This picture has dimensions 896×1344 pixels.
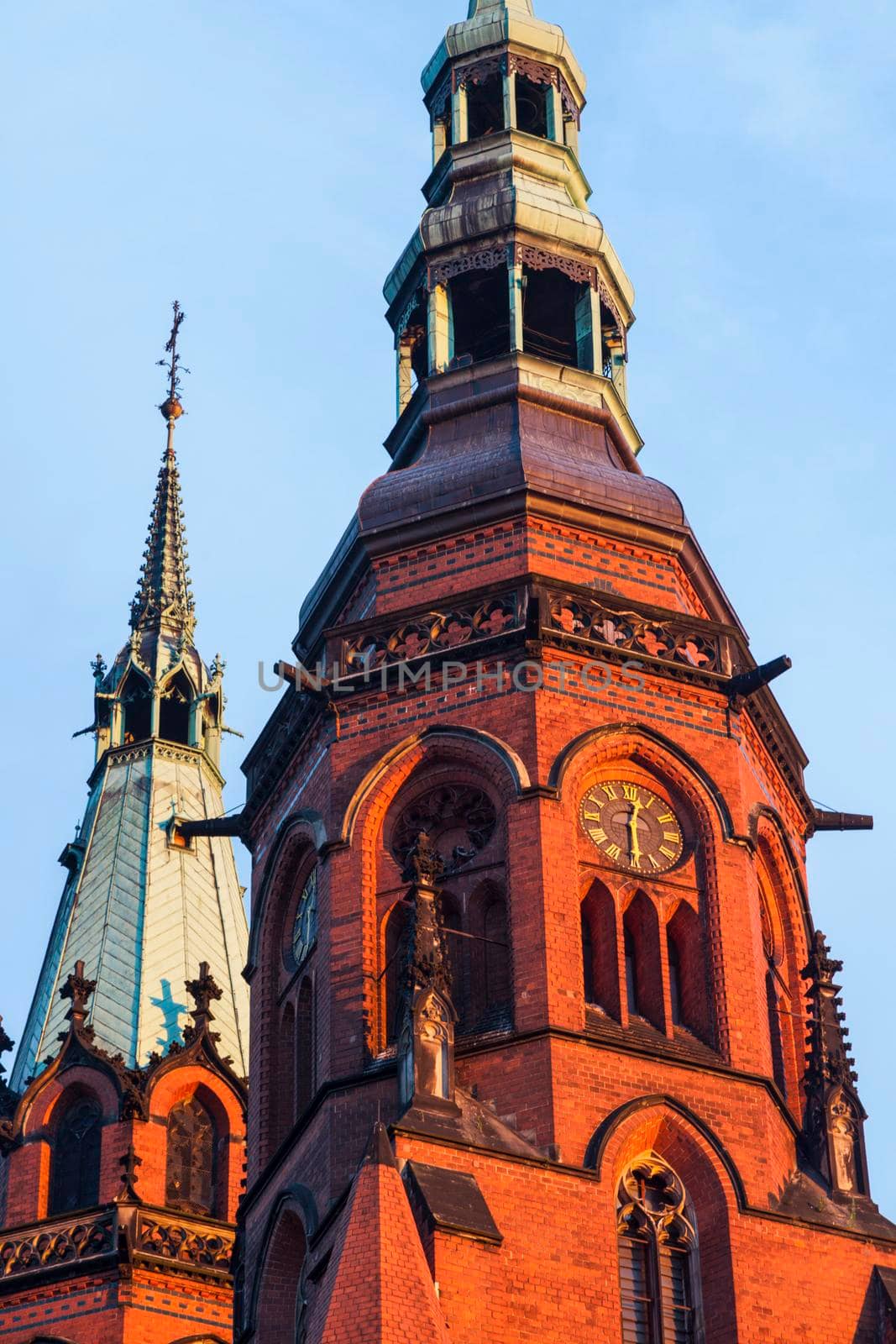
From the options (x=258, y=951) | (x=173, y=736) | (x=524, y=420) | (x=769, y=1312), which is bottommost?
(x=769, y=1312)

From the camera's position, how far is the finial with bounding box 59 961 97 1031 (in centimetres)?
5078

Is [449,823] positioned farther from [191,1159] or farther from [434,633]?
[191,1159]

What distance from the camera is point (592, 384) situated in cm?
4678

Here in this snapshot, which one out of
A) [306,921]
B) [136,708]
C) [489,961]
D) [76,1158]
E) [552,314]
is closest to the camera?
[489,961]

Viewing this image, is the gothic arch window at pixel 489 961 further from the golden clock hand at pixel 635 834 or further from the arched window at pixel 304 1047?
the arched window at pixel 304 1047

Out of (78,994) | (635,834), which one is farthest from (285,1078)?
(78,994)

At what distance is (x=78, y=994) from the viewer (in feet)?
167

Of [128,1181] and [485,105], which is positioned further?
[485,105]

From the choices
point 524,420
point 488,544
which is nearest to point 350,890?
point 488,544

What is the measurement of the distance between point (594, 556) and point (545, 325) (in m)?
5.93

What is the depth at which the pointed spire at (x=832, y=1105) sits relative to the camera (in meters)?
39.2

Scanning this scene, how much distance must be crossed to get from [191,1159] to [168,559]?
13349 millimetres

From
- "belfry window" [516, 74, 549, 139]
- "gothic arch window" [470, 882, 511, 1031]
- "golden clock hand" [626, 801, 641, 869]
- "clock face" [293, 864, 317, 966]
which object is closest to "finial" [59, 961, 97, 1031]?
"clock face" [293, 864, 317, 966]

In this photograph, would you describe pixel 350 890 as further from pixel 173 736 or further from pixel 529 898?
pixel 173 736
